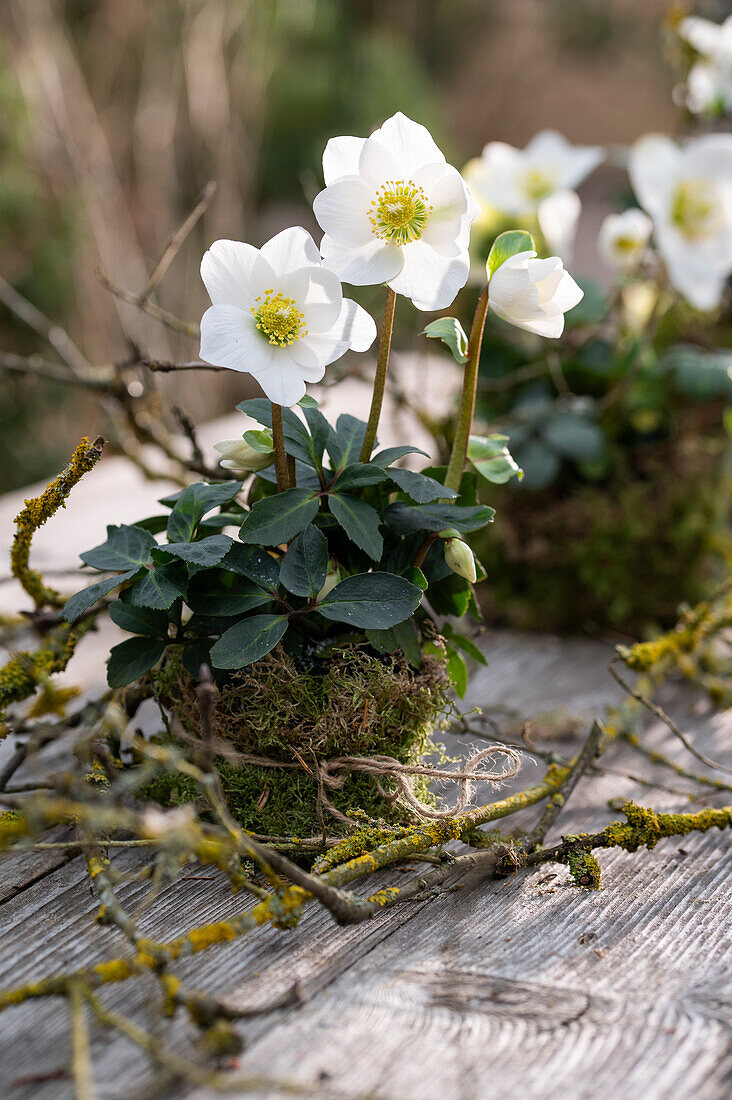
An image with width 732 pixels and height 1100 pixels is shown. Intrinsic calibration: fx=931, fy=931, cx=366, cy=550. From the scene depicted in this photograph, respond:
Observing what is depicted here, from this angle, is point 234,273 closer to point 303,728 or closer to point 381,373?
point 381,373

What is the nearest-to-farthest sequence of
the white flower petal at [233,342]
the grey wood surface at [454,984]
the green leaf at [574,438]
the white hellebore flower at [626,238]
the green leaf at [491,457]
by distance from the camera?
the grey wood surface at [454,984] → the white flower petal at [233,342] → the green leaf at [491,457] → the green leaf at [574,438] → the white hellebore flower at [626,238]

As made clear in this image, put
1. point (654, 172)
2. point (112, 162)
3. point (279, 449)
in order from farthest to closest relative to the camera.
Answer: point (112, 162), point (654, 172), point (279, 449)

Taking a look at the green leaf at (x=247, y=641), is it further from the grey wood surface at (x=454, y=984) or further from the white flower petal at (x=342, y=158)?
the white flower petal at (x=342, y=158)

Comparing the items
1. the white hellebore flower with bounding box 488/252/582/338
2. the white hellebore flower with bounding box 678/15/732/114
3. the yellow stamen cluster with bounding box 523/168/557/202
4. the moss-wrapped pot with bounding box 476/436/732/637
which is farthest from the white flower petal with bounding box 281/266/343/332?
the white hellebore flower with bounding box 678/15/732/114

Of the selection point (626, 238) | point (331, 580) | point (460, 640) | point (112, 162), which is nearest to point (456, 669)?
point (460, 640)

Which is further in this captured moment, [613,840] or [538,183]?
[538,183]

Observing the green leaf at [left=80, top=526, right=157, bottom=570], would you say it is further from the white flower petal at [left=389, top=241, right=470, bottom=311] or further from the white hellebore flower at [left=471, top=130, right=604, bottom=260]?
the white hellebore flower at [left=471, top=130, right=604, bottom=260]

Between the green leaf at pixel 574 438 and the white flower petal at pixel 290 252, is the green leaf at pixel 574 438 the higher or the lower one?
the higher one

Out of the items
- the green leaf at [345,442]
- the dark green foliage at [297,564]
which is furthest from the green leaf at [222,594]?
the green leaf at [345,442]
